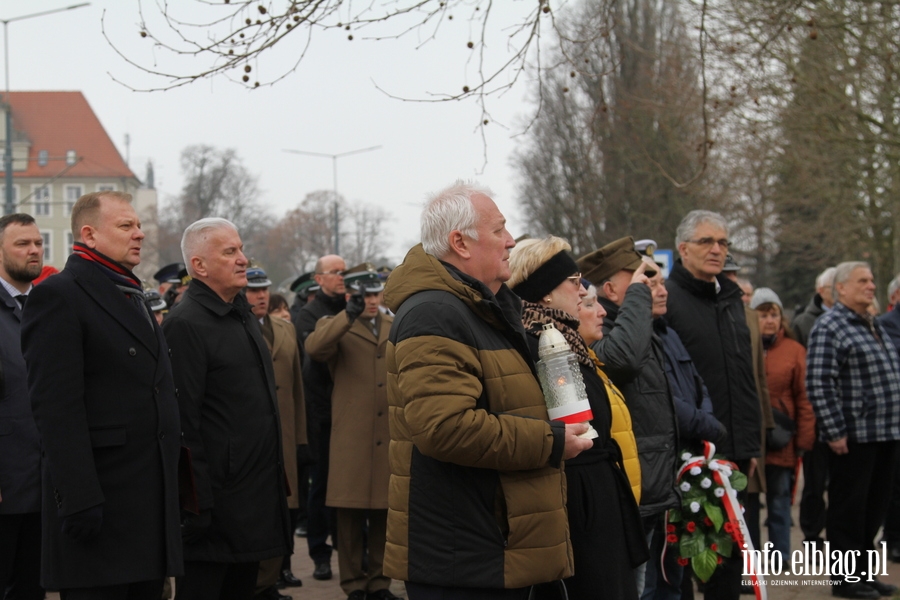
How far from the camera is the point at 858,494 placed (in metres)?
7.14

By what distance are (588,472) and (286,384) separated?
350 centimetres

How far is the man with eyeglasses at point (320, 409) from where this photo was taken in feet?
26.9

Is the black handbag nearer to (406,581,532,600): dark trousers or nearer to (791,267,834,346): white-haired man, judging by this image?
(791,267,834,346): white-haired man

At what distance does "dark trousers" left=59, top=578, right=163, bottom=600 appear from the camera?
12.8ft

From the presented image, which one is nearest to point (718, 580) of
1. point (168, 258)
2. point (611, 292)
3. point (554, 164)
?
point (611, 292)

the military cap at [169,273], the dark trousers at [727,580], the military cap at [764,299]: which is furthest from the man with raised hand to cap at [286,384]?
the military cap at [764,299]

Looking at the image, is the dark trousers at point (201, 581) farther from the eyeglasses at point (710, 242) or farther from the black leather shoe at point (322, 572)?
the eyeglasses at point (710, 242)

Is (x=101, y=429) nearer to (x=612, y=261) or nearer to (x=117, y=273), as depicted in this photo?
(x=117, y=273)

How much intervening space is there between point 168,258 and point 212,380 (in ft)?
195

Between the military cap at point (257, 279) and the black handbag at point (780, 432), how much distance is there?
4.01m

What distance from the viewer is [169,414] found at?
166 inches

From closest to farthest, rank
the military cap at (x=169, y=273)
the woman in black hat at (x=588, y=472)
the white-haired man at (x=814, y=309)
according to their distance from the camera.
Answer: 1. the woman in black hat at (x=588, y=472)
2. the military cap at (x=169, y=273)
3. the white-haired man at (x=814, y=309)

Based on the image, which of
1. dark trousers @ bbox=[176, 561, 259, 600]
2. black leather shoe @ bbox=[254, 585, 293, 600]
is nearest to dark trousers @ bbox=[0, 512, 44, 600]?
dark trousers @ bbox=[176, 561, 259, 600]

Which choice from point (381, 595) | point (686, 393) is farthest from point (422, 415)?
point (381, 595)
